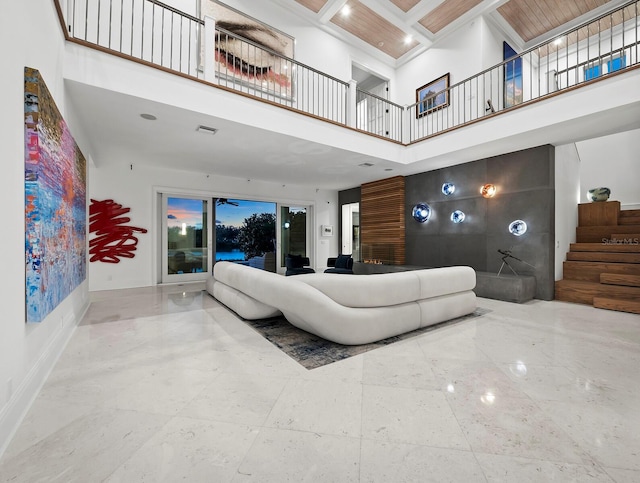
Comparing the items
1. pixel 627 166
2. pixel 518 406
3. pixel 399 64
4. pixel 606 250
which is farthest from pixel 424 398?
pixel 399 64

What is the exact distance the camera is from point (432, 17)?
6.65 metres

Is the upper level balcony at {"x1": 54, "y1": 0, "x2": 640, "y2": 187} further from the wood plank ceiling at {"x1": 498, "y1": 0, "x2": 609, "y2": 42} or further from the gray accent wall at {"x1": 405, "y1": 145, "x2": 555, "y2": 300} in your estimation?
the wood plank ceiling at {"x1": 498, "y1": 0, "x2": 609, "y2": 42}

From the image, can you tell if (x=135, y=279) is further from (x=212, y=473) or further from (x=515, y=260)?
(x=515, y=260)

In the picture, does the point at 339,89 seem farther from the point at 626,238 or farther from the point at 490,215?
the point at 626,238

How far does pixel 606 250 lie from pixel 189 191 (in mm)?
8965

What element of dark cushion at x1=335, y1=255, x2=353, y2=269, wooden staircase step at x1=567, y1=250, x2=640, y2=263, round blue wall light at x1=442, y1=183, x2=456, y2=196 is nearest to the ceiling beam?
round blue wall light at x1=442, y1=183, x2=456, y2=196

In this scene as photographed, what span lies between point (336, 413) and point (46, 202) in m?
2.66

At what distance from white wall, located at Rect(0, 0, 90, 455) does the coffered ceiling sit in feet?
20.2

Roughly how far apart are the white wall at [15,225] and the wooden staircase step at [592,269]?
7618 mm

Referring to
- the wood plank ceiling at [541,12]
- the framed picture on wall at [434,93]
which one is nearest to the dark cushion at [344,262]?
the framed picture on wall at [434,93]

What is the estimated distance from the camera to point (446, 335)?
3229 millimetres

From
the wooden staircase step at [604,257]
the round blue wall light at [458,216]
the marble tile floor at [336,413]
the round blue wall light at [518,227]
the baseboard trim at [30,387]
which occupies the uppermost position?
the round blue wall light at [458,216]

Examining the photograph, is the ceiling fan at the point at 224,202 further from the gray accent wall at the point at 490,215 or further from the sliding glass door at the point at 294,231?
the gray accent wall at the point at 490,215

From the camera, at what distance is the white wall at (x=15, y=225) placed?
5.15 ft
